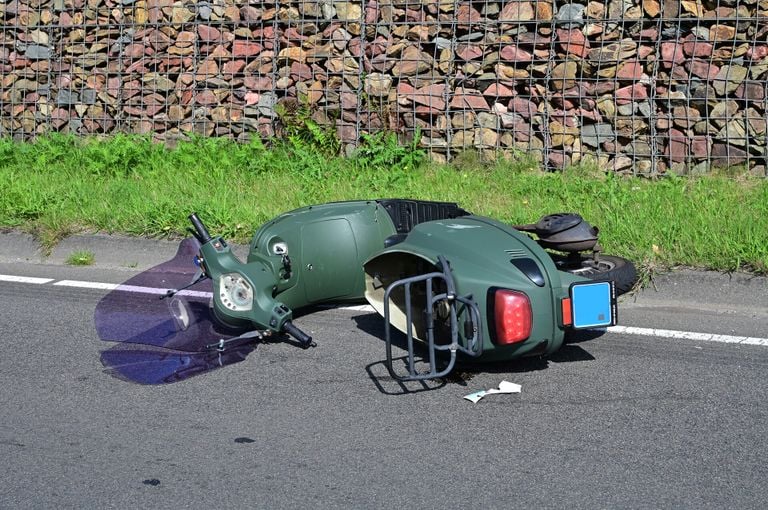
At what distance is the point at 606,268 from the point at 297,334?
6.48 ft

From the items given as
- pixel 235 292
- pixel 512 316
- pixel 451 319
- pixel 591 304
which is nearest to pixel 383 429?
pixel 451 319

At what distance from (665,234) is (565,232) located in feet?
5.42

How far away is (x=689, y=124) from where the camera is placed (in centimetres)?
936

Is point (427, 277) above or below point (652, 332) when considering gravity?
above

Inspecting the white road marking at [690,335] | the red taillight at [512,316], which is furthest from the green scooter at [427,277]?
the white road marking at [690,335]

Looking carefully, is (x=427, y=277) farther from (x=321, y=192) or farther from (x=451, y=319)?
(x=321, y=192)

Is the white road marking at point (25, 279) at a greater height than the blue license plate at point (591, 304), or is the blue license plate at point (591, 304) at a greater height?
the blue license plate at point (591, 304)

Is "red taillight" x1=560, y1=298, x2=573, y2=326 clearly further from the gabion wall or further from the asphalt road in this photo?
the gabion wall

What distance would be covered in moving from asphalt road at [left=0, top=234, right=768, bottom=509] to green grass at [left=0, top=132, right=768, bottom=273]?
1.18m

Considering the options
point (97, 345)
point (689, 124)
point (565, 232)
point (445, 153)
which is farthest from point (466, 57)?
point (97, 345)

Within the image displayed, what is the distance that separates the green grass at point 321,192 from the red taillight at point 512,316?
2.14 m

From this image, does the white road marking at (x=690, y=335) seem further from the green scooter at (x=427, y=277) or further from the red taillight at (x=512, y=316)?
the red taillight at (x=512, y=316)

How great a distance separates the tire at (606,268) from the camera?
5926 millimetres

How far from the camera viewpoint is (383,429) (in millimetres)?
4527
